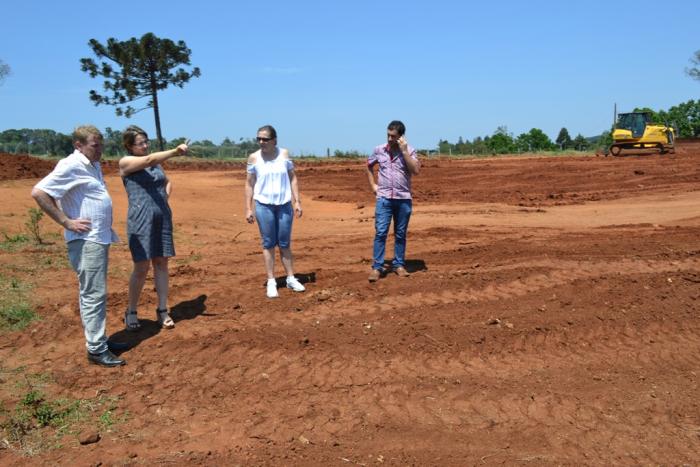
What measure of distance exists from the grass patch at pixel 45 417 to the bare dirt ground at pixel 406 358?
0.26 feet

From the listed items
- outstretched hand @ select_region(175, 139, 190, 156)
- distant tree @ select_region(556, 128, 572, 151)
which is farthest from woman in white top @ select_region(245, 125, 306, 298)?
distant tree @ select_region(556, 128, 572, 151)

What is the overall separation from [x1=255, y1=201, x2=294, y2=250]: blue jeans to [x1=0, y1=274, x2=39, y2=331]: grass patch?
95.2 inches

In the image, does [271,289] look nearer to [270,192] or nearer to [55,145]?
[270,192]

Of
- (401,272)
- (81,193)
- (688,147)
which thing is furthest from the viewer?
(688,147)

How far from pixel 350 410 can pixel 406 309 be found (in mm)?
1918

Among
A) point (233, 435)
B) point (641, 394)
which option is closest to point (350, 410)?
point (233, 435)

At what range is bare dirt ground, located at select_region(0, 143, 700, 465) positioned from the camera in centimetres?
405

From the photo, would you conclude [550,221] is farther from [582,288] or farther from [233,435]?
[233,435]

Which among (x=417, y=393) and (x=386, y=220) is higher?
(x=386, y=220)

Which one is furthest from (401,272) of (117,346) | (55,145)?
(55,145)

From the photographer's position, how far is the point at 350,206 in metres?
16.0

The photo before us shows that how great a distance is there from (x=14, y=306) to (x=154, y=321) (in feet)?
5.16

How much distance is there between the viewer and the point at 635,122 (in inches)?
1091

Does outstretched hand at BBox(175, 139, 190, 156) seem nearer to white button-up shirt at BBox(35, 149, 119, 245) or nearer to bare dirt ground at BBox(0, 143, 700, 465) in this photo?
white button-up shirt at BBox(35, 149, 119, 245)
